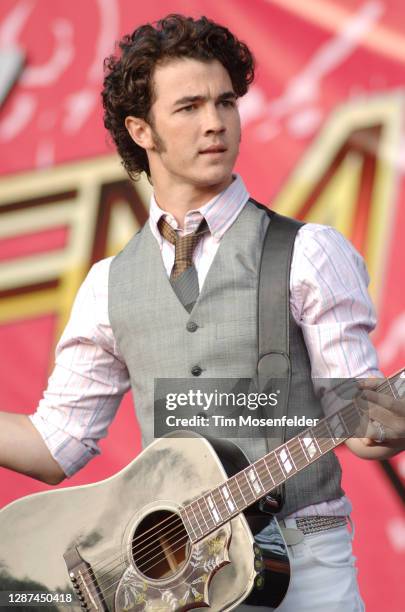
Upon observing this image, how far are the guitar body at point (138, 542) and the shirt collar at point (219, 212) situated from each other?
431 millimetres

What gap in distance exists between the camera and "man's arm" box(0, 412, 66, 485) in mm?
2346

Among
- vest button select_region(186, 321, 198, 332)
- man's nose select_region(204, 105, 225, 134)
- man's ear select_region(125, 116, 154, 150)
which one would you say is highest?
man's ear select_region(125, 116, 154, 150)

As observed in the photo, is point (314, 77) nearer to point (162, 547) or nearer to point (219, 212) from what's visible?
point (219, 212)

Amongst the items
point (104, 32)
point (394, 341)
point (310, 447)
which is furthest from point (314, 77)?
point (310, 447)

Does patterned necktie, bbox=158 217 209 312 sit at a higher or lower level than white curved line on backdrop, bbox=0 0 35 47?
lower

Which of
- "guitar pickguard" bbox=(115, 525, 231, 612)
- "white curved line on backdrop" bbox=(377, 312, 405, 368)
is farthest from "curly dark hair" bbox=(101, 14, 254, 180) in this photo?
"white curved line on backdrop" bbox=(377, 312, 405, 368)

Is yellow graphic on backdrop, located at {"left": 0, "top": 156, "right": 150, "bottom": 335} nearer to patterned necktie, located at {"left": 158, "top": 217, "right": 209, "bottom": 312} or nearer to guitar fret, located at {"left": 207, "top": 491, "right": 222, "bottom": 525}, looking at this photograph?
patterned necktie, located at {"left": 158, "top": 217, "right": 209, "bottom": 312}

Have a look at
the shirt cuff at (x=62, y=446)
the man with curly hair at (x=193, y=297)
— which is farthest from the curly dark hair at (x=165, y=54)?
the shirt cuff at (x=62, y=446)

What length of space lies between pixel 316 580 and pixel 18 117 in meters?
1.97

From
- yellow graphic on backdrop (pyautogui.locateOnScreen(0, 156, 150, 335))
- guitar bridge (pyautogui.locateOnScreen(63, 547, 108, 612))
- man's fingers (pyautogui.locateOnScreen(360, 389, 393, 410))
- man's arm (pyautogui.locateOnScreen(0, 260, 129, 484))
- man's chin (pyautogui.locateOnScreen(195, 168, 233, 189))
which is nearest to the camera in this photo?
man's fingers (pyautogui.locateOnScreen(360, 389, 393, 410))

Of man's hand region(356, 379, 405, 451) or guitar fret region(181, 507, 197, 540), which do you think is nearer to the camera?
man's hand region(356, 379, 405, 451)

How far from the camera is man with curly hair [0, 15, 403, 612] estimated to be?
203 cm

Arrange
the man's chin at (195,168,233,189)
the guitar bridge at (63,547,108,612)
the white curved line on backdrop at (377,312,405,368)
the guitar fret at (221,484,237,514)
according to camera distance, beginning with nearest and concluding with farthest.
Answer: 1. the guitar fret at (221,484,237,514)
2. the guitar bridge at (63,547,108,612)
3. the man's chin at (195,168,233,189)
4. the white curved line on backdrop at (377,312,405,368)

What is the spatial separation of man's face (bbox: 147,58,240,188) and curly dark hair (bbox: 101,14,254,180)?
1.1 inches
